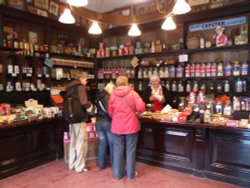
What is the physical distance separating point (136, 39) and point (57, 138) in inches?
121

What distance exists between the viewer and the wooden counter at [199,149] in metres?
3.40

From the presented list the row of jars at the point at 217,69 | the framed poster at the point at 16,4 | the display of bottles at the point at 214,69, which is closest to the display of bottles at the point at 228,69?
the row of jars at the point at 217,69

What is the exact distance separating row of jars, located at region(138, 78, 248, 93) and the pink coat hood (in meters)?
1.93

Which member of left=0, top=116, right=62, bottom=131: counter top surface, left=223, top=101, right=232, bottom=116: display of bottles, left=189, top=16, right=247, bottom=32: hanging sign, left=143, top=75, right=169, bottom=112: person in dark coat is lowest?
left=0, top=116, right=62, bottom=131: counter top surface

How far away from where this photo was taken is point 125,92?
3.44m

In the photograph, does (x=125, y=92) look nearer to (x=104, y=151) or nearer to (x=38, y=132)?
(x=104, y=151)

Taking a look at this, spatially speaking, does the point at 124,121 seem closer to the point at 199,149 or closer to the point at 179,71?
the point at 199,149

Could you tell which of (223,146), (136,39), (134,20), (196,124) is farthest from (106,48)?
(223,146)

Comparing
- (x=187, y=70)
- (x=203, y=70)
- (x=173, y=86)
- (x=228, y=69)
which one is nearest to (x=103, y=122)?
(x=173, y=86)

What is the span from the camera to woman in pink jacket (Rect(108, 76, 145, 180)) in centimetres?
344

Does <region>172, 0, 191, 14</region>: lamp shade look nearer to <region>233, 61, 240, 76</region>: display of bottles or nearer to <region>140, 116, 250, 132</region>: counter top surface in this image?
<region>140, 116, 250, 132</region>: counter top surface

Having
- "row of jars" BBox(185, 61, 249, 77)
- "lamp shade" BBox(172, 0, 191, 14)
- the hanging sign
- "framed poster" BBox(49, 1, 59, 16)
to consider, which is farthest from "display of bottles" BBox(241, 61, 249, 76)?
"framed poster" BBox(49, 1, 59, 16)

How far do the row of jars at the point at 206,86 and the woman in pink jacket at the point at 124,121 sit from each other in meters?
1.89

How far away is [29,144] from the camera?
415 centimetres
